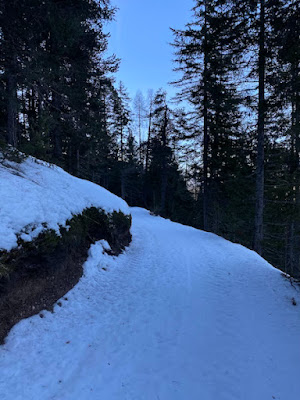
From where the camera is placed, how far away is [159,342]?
326cm

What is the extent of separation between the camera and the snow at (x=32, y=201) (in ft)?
11.0

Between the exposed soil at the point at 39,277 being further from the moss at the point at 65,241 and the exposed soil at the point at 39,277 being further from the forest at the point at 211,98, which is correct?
the forest at the point at 211,98

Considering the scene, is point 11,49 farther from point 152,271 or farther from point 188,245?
point 188,245

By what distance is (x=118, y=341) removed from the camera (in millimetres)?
3221

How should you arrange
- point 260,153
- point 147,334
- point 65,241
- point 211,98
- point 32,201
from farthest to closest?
point 211,98 < point 260,153 < point 65,241 < point 32,201 < point 147,334

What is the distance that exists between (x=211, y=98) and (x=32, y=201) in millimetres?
13784

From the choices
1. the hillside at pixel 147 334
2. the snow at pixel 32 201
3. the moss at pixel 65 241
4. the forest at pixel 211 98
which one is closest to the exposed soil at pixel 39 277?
the moss at pixel 65 241

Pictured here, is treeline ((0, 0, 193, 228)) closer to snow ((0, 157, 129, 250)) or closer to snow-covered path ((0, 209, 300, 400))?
snow ((0, 157, 129, 250))

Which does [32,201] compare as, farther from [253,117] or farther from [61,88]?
[253,117]

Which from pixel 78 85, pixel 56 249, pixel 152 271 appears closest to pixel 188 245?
pixel 152 271

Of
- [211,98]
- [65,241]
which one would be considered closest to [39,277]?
[65,241]

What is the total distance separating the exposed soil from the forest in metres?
3.05

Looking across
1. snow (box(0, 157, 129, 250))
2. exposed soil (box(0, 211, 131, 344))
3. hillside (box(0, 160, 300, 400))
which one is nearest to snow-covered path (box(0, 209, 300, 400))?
hillside (box(0, 160, 300, 400))

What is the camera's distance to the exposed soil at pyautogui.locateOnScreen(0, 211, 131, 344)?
294cm
